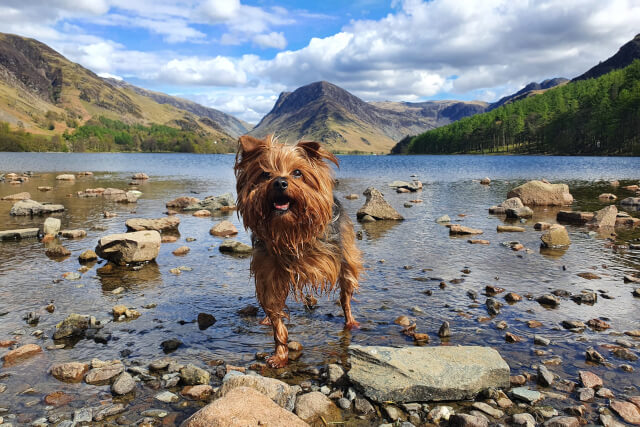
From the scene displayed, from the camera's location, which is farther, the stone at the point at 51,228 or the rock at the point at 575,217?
the rock at the point at 575,217

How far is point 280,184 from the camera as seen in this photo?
525 centimetres

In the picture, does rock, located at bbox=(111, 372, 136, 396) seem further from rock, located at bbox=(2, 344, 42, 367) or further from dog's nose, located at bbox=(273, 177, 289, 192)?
dog's nose, located at bbox=(273, 177, 289, 192)

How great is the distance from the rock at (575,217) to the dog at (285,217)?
727 inches

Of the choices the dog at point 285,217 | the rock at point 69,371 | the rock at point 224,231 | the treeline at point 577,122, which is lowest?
the rock at point 69,371

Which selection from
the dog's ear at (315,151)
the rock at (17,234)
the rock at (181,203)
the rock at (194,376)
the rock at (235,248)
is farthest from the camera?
the rock at (181,203)

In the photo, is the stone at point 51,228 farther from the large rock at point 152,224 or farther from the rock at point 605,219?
the rock at point 605,219

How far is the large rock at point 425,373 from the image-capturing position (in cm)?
549

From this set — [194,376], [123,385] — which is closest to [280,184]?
[194,376]

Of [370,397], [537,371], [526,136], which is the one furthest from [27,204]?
[526,136]

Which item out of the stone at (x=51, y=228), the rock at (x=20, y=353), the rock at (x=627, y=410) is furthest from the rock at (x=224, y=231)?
the rock at (x=627, y=410)

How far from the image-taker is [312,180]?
18.8 feet

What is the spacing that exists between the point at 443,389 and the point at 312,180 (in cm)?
354

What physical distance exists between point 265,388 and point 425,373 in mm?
2320

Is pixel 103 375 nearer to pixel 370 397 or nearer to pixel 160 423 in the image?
pixel 160 423
